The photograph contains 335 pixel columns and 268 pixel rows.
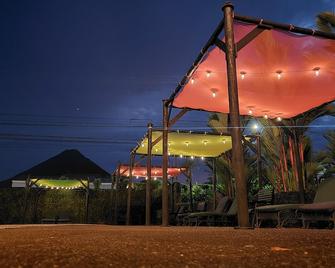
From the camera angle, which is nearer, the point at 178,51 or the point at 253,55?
the point at 253,55

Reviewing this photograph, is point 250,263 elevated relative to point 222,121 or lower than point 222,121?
lower

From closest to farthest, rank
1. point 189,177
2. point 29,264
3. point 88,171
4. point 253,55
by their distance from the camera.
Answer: point 29,264 → point 253,55 → point 189,177 → point 88,171

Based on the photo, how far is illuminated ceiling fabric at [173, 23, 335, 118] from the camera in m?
5.29

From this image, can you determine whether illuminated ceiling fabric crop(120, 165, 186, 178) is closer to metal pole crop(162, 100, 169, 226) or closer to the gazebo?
metal pole crop(162, 100, 169, 226)

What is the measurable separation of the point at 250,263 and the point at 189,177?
42.3ft

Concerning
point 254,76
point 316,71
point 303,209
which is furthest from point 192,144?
point 303,209

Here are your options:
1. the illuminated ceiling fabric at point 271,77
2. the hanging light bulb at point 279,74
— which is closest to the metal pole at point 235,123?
the illuminated ceiling fabric at point 271,77

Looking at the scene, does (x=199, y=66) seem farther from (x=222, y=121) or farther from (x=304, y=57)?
(x=222, y=121)

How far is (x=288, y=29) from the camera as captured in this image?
4.88 m

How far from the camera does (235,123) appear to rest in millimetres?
4227

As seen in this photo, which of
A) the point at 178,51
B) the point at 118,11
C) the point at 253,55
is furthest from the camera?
the point at 178,51

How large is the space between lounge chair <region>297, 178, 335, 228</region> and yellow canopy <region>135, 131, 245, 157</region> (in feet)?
12.3

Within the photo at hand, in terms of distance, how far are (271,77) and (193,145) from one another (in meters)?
4.75

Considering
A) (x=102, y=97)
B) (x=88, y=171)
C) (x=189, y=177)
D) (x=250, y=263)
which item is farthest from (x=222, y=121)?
(x=102, y=97)
